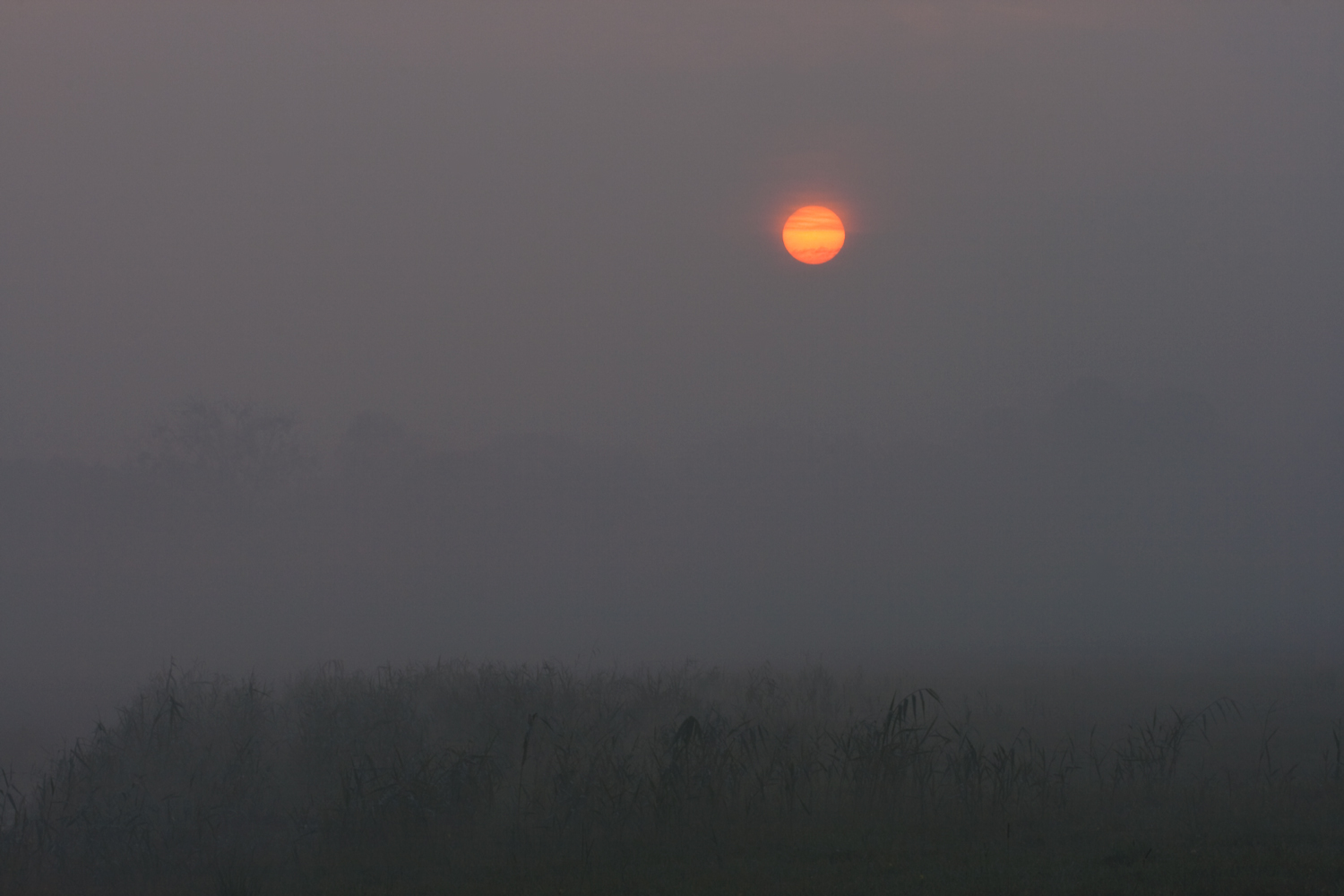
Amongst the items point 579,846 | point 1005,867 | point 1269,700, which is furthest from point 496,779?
point 1269,700

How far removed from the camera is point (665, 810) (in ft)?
38.3

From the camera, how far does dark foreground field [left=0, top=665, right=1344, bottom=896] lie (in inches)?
379

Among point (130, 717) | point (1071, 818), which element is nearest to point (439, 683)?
point (130, 717)

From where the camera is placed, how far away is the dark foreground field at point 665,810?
9617 mm

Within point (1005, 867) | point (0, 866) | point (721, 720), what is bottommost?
point (0, 866)

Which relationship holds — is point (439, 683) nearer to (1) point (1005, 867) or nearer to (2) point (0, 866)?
(2) point (0, 866)

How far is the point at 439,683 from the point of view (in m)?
20.8

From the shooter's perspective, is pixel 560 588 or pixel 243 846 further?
pixel 560 588

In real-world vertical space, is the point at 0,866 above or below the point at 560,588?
below

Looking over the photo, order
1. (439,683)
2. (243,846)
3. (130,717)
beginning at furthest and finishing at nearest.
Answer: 1. (439,683)
2. (130,717)
3. (243,846)

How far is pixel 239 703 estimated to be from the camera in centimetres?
1898

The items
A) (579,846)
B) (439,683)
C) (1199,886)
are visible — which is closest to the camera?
(1199,886)

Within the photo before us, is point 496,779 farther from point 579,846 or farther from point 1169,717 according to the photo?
point 1169,717

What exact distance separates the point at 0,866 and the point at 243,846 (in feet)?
8.86
